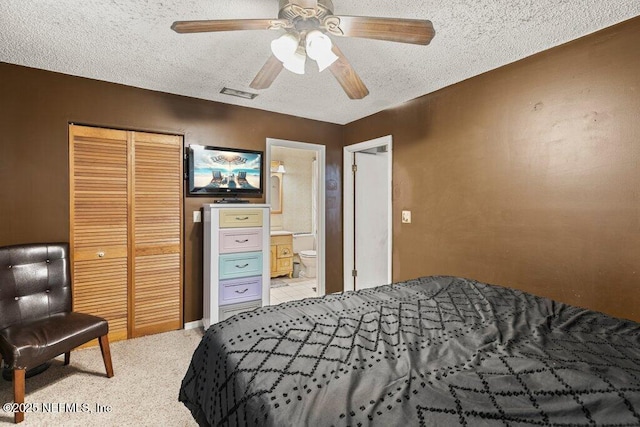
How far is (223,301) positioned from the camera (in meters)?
3.04

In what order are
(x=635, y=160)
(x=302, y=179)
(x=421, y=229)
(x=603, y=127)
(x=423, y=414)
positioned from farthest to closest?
(x=302, y=179), (x=421, y=229), (x=603, y=127), (x=635, y=160), (x=423, y=414)

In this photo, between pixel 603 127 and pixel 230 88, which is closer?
pixel 603 127

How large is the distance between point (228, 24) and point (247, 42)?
710 millimetres

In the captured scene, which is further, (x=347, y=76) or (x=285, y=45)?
(x=347, y=76)

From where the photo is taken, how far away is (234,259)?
3092 mm

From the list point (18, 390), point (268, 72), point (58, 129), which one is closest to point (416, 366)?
point (268, 72)

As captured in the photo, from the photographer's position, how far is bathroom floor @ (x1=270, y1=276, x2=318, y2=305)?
4.44m

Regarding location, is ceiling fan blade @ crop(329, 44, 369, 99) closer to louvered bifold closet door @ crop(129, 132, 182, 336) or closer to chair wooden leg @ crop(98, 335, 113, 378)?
louvered bifold closet door @ crop(129, 132, 182, 336)

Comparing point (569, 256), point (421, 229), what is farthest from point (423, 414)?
point (421, 229)

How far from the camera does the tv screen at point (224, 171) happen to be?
10.6ft

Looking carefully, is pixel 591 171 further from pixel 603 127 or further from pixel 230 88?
pixel 230 88

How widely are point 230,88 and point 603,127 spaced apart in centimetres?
298

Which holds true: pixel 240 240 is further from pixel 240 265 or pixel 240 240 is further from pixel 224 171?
pixel 224 171

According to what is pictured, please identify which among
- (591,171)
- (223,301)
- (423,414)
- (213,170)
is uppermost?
(213,170)
